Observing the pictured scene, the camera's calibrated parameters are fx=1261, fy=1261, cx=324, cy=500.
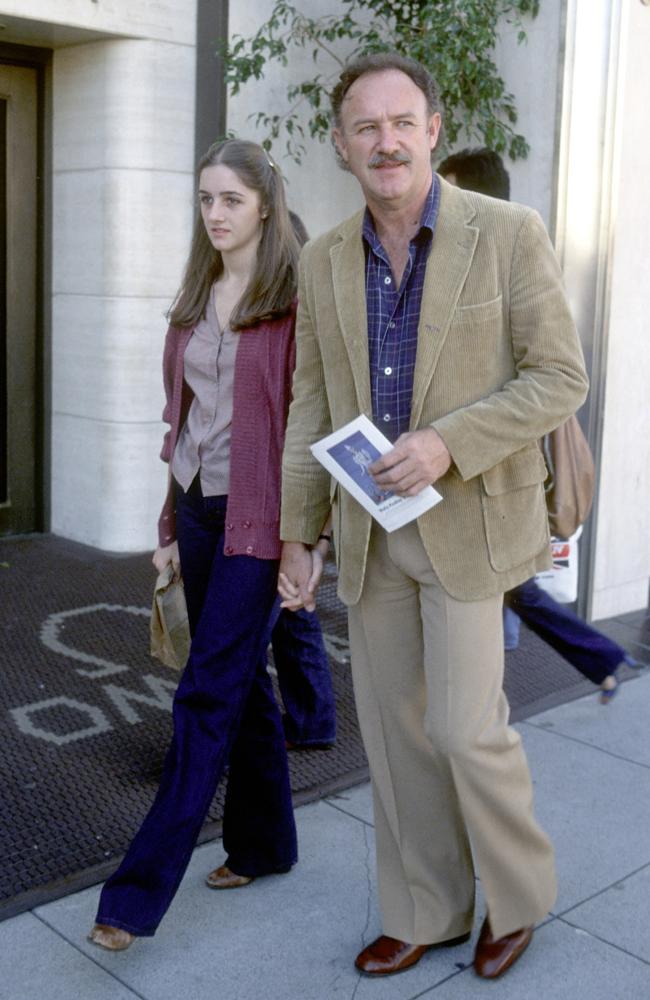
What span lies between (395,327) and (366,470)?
33 cm

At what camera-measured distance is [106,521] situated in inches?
259

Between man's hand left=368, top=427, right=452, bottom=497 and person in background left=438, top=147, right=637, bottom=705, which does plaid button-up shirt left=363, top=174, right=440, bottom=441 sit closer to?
man's hand left=368, top=427, right=452, bottom=497

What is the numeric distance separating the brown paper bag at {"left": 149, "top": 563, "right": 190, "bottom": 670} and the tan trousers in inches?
24.3

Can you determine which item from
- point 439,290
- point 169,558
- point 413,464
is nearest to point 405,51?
point 169,558

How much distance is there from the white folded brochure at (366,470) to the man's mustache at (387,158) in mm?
531

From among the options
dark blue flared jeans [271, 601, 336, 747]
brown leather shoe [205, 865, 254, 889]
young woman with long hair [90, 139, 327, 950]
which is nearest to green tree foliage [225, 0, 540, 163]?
dark blue flared jeans [271, 601, 336, 747]

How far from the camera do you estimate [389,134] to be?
2625mm

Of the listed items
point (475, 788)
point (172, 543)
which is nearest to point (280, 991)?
point (475, 788)

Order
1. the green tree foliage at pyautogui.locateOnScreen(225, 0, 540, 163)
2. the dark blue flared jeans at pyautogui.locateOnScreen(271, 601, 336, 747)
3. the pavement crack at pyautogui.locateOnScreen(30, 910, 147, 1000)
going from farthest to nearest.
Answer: the green tree foliage at pyautogui.locateOnScreen(225, 0, 540, 163), the dark blue flared jeans at pyautogui.locateOnScreen(271, 601, 336, 747), the pavement crack at pyautogui.locateOnScreen(30, 910, 147, 1000)

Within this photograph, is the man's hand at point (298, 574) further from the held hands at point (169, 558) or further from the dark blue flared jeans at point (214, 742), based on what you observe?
the held hands at point (169, 558)

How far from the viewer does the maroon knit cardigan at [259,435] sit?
119 inches

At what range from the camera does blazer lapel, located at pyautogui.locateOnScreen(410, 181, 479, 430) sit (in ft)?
8.66

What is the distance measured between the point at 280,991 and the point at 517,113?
4.58 metres

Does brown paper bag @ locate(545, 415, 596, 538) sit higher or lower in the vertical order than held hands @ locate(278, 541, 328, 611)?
higher
